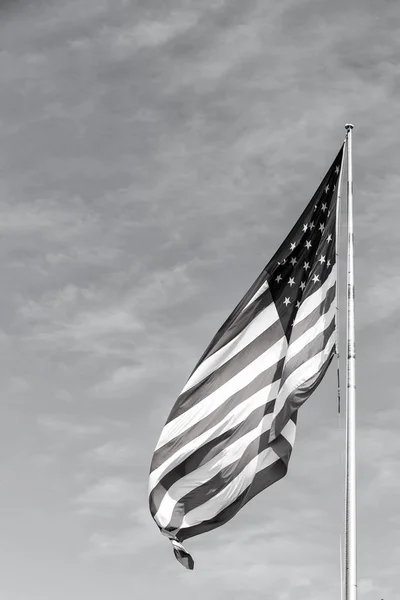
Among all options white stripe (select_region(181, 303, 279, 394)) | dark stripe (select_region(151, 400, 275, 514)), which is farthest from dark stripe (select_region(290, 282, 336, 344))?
dark stripe (select_region(151, 400, 275, 514))

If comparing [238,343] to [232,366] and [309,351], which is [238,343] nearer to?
[232,366]

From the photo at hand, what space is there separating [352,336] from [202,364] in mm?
3276

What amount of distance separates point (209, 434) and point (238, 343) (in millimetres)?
2090

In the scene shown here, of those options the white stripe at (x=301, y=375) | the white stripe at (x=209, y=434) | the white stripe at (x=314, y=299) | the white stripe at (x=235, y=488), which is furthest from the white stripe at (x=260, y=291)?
the white stripe at (x=235, y=488)

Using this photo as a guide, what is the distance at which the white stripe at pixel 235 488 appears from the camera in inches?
786

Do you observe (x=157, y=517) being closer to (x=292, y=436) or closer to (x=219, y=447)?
(x=219, y=447)

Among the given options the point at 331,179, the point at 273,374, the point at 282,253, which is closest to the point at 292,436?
the point at 273,374

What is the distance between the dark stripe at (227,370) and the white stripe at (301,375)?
3.75 ft

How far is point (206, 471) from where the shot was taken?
800 inches

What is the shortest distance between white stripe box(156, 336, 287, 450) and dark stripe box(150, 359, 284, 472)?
65 millimetres

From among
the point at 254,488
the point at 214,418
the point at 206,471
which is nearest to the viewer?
the point at 254,488

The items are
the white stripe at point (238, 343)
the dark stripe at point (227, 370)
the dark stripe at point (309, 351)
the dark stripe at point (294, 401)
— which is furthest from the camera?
the white stripe at point (238, 343)

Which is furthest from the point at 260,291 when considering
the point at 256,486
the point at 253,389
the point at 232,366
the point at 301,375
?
the point at 256,486

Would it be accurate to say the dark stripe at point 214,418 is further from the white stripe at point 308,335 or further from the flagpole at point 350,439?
the flagpole at point 350,439
